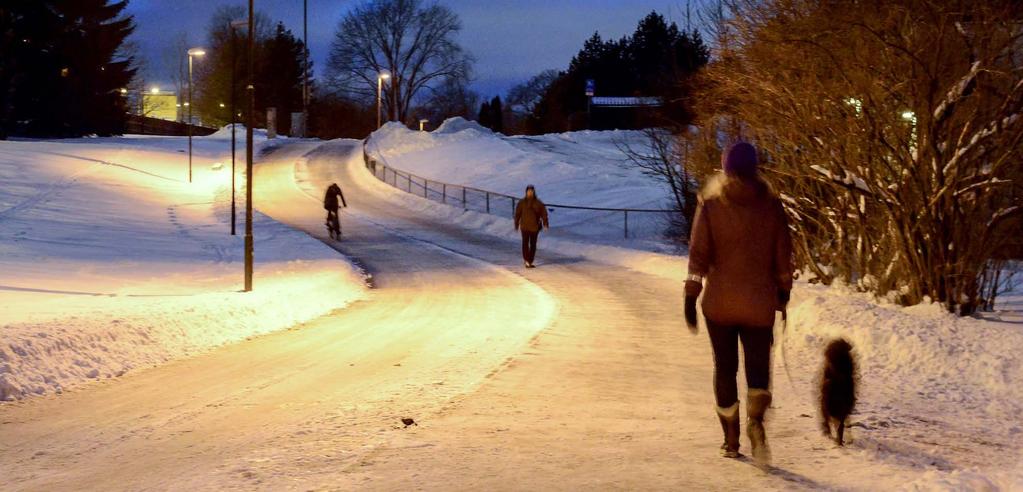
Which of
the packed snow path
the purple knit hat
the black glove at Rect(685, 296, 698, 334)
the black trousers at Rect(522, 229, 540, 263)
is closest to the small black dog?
the packed snow path

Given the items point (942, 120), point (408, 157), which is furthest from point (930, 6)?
point (408, 157)

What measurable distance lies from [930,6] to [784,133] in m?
3.93

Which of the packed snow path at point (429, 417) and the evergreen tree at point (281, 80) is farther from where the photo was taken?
the evergreen tree at point (281, 80)

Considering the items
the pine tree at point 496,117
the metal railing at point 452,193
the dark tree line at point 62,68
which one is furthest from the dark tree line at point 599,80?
the dark tree line at point 62,68

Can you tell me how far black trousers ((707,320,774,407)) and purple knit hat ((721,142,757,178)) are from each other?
940mm

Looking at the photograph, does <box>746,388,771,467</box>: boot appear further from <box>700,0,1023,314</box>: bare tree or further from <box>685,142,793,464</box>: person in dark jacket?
<box>700,0,1023,314</box>: bare tree

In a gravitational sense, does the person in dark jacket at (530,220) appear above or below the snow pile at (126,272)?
above

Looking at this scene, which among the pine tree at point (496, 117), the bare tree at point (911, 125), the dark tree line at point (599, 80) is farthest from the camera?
the pine tree at point (496, 117)

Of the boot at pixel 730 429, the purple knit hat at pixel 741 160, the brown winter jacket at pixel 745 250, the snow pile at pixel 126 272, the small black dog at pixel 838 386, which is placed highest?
the purple knit hat at pixel 741 160

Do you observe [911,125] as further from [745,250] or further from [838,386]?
[745,250]

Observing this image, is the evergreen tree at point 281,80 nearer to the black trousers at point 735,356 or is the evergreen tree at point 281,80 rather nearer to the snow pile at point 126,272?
the snow pile at point 126,272

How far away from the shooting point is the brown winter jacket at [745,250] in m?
5.84

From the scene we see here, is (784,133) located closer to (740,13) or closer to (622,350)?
(740,13)

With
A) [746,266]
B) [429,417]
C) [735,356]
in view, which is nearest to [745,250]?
[746,266]
